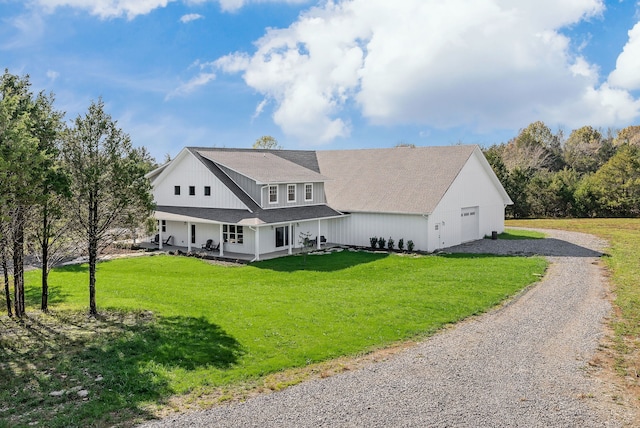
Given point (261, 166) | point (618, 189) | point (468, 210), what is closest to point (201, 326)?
point (261, 166)

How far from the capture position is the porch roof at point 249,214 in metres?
26.7

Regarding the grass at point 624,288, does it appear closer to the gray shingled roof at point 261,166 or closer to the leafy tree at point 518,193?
the leafy tree at point 518,193

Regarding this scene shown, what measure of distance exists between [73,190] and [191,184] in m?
16.1

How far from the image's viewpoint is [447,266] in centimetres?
2364

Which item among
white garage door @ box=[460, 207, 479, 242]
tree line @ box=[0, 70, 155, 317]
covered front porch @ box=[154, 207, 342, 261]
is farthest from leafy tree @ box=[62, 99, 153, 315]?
white garage door @ box=[460, 207, 479, 242]

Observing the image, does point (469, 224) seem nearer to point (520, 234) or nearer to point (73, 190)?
point (520, 234)

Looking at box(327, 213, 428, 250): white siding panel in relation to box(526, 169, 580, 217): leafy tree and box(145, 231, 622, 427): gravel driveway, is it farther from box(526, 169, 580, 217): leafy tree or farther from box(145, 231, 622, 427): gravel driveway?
box(526, 169, 580, 217): leafy tree

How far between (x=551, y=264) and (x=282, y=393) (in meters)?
19.3

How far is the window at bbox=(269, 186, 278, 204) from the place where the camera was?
28922 millimetres

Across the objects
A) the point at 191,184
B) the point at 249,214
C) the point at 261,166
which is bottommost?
the point at 249,214

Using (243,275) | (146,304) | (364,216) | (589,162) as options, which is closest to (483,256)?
(364,216)

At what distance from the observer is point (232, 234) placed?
28.3 m

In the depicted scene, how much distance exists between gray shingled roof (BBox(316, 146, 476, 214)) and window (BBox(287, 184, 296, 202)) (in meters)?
2.91

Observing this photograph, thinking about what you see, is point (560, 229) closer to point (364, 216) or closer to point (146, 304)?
point (364, 216)
